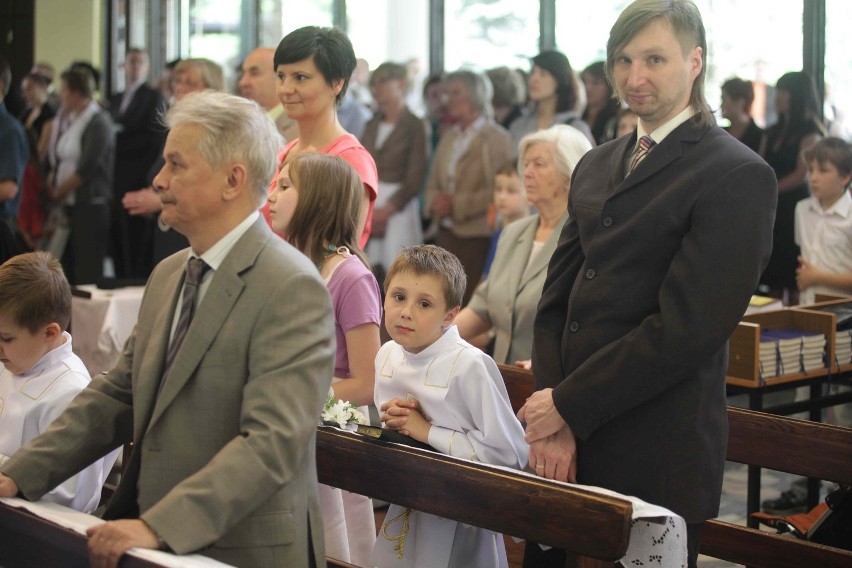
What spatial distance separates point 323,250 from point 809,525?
5.89 feet

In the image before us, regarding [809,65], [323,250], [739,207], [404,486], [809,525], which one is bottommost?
[809,525]

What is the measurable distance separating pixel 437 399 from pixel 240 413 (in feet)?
3.07

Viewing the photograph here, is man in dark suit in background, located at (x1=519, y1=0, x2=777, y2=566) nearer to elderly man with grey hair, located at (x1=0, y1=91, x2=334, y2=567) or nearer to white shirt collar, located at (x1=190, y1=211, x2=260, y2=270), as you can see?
elderly man with grey hair, located at (x1=0, y1=91, x2=334, y2=567)

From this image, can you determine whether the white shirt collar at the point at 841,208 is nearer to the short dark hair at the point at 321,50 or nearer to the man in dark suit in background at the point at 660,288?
the short dark hair at the point at 321,50

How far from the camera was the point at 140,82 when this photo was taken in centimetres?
1110

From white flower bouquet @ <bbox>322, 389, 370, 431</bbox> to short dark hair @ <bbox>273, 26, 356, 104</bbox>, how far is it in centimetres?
121

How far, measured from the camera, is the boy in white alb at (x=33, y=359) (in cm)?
297

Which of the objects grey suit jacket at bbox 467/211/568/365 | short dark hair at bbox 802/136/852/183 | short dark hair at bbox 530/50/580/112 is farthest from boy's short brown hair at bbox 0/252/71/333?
short dark hair at bbox 530/50/580/112

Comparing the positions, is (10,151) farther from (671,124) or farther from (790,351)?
(671,124)

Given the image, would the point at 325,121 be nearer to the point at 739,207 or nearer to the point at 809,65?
the point at 739,207

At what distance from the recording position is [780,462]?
131 inches

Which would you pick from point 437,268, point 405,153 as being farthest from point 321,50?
point 405,153

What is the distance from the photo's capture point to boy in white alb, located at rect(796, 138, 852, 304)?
236 inches

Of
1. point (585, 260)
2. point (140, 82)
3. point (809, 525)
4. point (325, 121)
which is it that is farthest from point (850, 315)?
point (140, 82)
